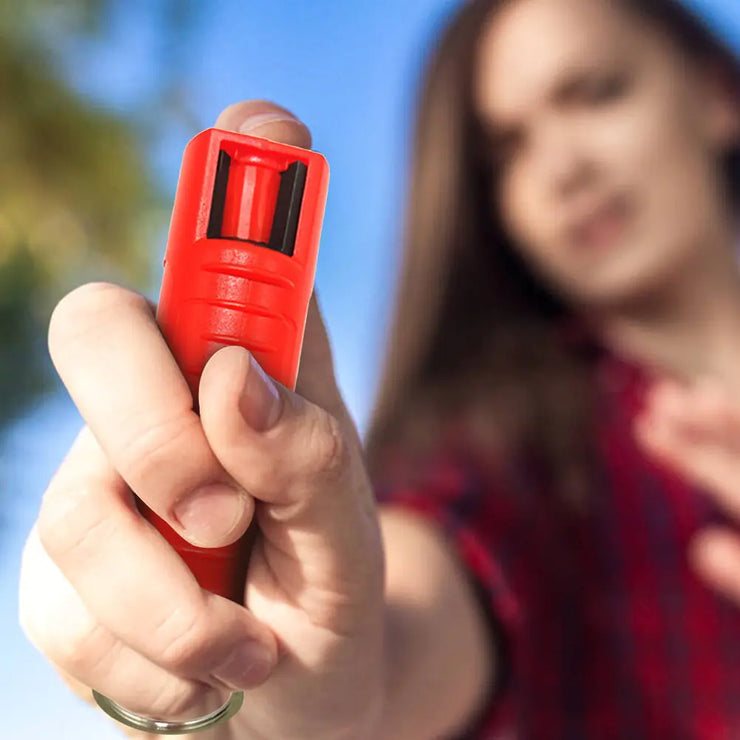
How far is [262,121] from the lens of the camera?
0.28 metres

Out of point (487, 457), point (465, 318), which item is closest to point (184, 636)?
point (487, 457)

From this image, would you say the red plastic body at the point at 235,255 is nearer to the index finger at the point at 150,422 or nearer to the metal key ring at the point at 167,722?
the index finger at the point at 150,422

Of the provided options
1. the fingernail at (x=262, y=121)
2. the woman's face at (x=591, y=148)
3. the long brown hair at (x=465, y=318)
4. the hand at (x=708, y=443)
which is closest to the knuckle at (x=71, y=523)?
the fingernail at (x=262, y=121)

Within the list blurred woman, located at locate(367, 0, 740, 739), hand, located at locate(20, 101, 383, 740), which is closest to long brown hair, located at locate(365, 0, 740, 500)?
blurred woman, located at locate(367, 0, 740, 739)

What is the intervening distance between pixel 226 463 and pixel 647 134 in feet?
2.67

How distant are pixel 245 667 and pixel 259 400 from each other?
101 mm

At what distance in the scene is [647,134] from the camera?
2.94ft

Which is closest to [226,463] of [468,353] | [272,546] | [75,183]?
[272,546]

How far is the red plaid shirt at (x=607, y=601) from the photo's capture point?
2.42ft

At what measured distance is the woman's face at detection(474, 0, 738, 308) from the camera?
885 millimetres

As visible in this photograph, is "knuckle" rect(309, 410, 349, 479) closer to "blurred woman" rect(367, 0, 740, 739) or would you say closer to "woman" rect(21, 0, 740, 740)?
"woman" rect(21, 0, 740, 740)

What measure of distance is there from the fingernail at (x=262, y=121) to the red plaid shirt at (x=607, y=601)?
45 centimetres

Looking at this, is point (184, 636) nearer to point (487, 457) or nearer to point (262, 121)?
point (262, 121)

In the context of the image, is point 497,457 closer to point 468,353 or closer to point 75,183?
point 468,353
